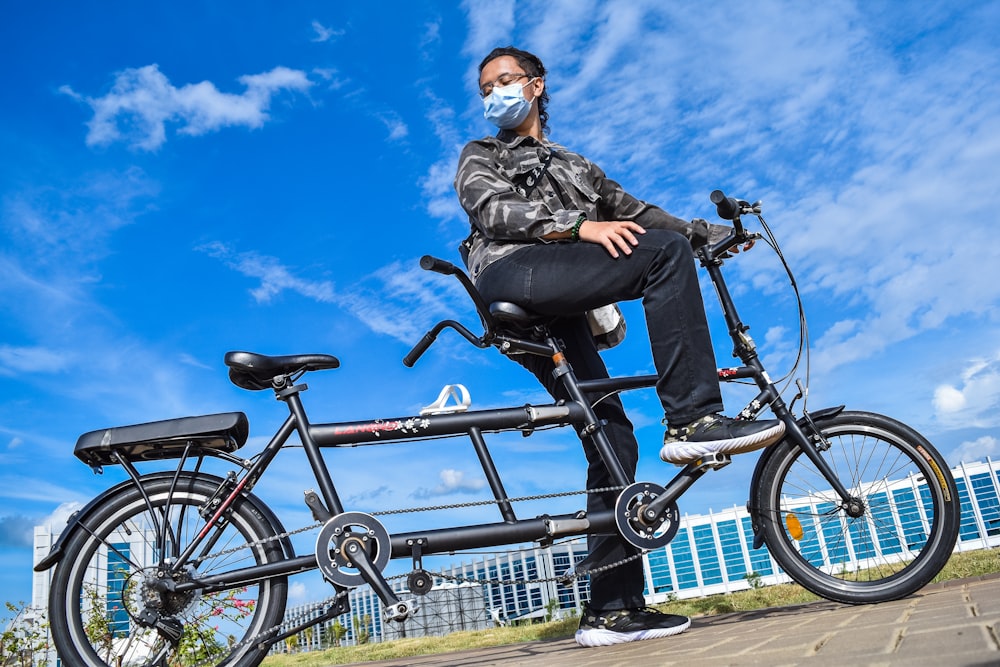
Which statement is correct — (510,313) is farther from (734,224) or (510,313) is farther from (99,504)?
(99,504)

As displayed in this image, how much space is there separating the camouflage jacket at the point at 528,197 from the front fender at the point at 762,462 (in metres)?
0.99

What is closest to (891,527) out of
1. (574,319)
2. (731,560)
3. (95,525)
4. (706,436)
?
(706,436)

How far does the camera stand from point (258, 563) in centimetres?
282

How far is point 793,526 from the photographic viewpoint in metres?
3.25

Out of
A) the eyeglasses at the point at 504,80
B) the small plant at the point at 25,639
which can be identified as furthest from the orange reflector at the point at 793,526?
the small plant at the point at 25,639

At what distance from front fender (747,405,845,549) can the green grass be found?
47.0 inches

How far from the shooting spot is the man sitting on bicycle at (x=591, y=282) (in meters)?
2.90

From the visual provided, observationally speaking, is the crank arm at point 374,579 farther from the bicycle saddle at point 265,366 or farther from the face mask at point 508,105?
the face mask at point 508,105

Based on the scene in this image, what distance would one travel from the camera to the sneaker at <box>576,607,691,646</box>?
3109 mm

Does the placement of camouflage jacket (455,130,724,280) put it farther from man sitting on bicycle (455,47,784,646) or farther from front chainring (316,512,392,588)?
front chainring (316,512,392,588)

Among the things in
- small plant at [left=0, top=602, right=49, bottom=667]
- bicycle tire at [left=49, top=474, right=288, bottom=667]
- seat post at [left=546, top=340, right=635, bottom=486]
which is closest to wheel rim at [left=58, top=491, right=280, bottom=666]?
bicycle tire at [left=49, top=474, right=288, bottom=667]

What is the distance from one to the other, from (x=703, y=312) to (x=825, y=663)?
5.28 ft

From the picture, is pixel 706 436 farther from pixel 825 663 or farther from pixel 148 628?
pixel 148 628

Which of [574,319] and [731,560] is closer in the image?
[574,319]
